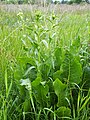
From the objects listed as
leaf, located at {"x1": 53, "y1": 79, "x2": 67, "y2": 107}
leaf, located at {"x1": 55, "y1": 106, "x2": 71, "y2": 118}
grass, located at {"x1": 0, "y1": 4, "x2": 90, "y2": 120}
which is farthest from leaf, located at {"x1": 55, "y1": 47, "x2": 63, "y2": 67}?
leaf, located at {"x1": 55, "y1": 106, "x2": 71, "y2": 118}

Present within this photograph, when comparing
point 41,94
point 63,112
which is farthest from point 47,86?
point 63,112

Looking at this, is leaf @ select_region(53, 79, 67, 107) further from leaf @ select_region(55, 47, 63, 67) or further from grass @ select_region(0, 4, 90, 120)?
leaf @ select_region(55, 47, 63, 67)

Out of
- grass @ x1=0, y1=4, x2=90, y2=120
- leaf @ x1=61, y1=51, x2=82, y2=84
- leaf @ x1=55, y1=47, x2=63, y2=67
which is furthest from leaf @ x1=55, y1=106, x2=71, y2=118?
leaf @ x1=55, y1=47, x2=63, y2=67

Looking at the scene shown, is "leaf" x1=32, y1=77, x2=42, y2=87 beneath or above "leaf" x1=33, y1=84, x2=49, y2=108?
above

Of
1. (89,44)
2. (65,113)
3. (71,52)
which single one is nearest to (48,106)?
(65,113)

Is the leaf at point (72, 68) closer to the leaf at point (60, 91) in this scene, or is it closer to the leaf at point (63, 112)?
the leaf at point (60, 91)

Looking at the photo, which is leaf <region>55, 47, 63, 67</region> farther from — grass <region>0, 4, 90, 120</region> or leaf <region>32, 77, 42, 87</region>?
leaf <region>32, 77, 42, 87</region>

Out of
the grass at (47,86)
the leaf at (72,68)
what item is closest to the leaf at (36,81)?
the grass at (47,86)

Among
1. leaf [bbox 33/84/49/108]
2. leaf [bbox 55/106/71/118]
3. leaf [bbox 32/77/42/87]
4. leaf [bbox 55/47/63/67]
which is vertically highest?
leaf [bbox 55/47/63/67]

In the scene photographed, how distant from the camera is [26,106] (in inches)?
64.8

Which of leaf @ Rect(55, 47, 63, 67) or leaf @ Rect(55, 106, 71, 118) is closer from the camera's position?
leaf @ Rect(55, 106, 71, 118)

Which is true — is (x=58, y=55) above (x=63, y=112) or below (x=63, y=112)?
above

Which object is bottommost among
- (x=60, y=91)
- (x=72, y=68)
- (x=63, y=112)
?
(x=63, y=112)

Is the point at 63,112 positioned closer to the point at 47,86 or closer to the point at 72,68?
the point at 47,86
